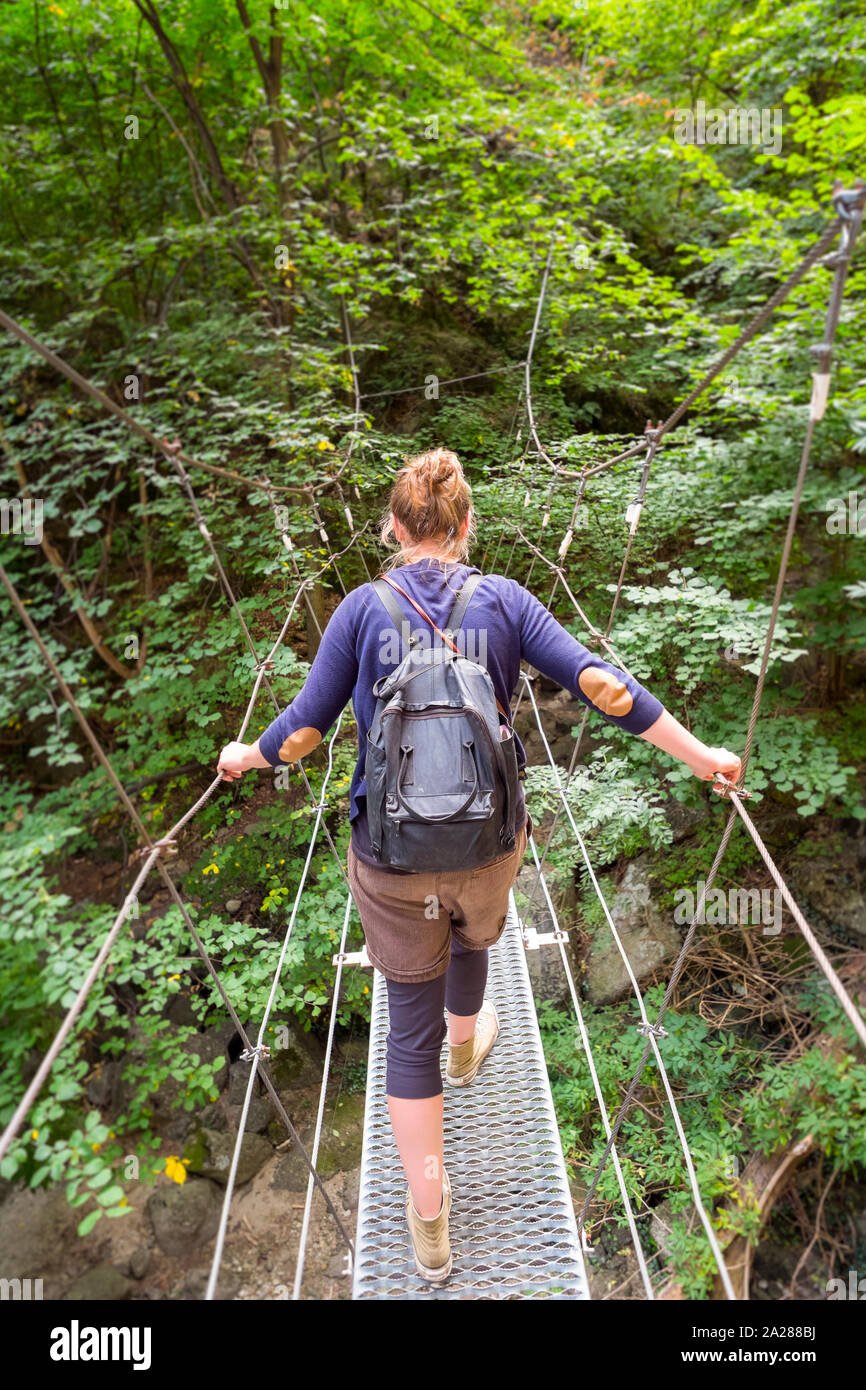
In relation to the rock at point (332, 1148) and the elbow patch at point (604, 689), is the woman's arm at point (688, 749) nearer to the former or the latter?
the elbow patch at point (604, 689)

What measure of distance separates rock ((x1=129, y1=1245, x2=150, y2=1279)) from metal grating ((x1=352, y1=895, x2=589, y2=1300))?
1.78 m

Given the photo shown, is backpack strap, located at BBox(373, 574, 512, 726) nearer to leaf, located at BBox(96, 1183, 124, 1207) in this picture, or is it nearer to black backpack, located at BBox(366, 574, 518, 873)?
black backpack, located at BBox(366, 574, 518, 873)

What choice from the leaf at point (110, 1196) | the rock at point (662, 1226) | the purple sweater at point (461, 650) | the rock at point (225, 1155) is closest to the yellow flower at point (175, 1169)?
the rock at point (225, 1155)

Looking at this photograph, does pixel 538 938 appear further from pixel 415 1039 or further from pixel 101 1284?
pixel 101 1284

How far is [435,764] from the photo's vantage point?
0.65 meters

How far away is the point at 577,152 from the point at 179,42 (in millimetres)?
1675

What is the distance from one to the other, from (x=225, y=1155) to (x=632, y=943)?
60.1 inches

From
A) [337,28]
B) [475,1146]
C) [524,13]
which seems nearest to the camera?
[475,1146]

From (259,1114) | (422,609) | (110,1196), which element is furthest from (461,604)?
(259,1114)

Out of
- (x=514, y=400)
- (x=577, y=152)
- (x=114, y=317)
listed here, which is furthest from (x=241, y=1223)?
(x=577, y=152)

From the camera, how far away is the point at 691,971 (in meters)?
2.32

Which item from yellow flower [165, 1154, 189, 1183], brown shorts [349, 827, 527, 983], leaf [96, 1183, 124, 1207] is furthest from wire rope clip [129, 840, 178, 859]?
yellow flower [165, 1154, 189, 1183]

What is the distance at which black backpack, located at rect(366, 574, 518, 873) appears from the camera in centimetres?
64

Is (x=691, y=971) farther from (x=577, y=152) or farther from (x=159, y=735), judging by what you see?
(x=577, y=152)
